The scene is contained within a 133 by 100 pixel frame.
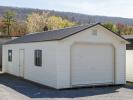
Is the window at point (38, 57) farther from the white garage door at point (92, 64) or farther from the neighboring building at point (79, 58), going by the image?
the white garage door at point (92, 64)

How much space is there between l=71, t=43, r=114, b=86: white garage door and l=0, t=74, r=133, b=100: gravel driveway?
2.52ft

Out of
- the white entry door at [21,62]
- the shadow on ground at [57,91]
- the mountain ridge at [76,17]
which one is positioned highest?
the mountain ridge at [76,17]

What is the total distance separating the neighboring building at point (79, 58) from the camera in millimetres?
17547

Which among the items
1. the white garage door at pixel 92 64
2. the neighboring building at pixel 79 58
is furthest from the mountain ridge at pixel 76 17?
the white garage door at pixel 92 64

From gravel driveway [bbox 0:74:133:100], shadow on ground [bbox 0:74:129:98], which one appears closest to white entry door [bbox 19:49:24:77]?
shadow on ground [bbox 0:74:129:98]

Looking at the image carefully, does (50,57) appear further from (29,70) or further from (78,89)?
(29,70)

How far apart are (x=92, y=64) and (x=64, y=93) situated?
341 centimetres

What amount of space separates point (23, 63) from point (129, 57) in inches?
295

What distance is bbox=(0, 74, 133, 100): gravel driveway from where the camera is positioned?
14.9m

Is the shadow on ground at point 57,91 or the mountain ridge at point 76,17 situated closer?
the shadow on ground at point 57,91

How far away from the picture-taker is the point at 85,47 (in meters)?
18.6

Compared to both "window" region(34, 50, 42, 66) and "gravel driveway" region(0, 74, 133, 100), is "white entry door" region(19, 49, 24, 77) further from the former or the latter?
"gravel driveway" region(0, 74, 133, 100)

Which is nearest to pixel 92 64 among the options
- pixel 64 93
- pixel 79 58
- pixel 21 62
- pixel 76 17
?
pixel 79 58

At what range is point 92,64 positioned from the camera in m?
18.8
